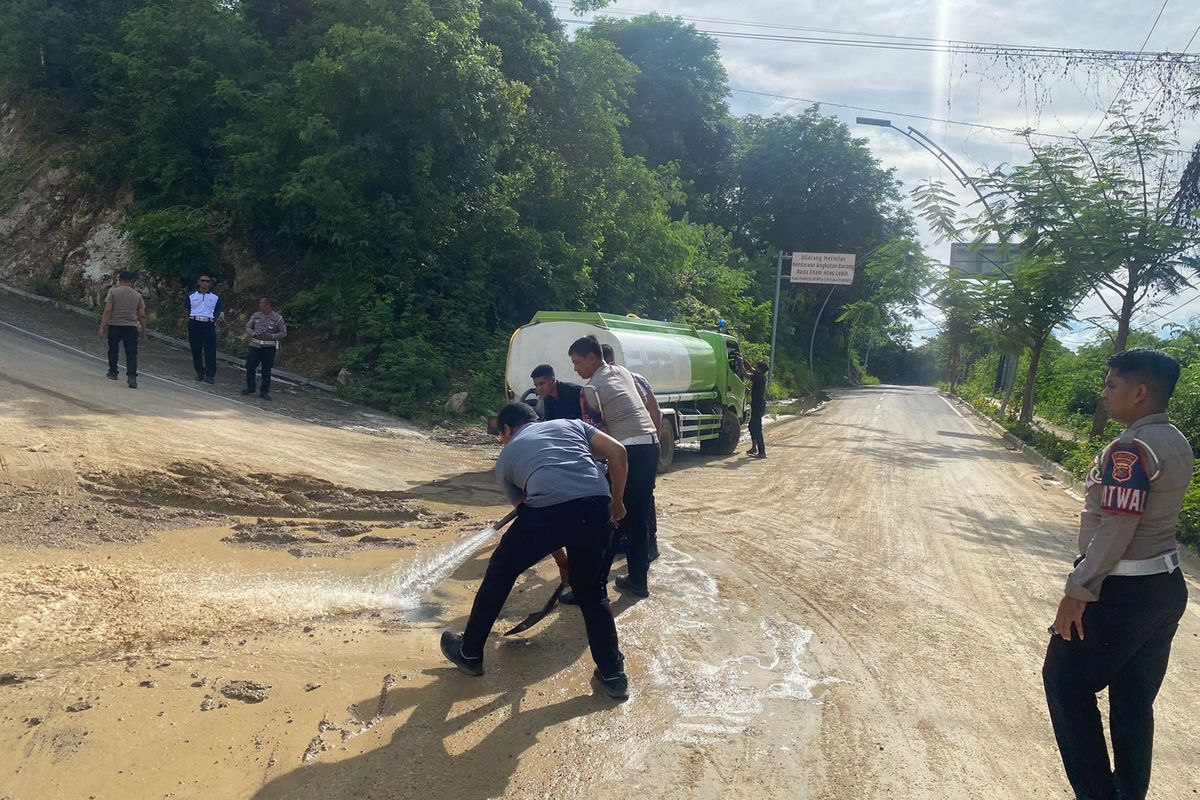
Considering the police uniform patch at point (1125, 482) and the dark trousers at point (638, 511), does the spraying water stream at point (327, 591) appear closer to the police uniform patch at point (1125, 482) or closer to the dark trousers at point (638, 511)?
the dark trousers at point (638, 511)

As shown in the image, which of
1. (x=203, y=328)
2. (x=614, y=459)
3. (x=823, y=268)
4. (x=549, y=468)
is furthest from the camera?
(x=823, y=268)

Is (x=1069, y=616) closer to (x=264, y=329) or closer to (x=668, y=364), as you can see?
(x=668, y=364)

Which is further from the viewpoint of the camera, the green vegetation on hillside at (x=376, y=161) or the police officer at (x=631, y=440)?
the green vegetation on hillside at (x=376, y=161)

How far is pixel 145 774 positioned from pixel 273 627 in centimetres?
167

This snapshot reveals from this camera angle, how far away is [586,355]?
6191 mm

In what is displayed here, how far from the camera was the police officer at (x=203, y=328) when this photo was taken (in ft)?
44.2

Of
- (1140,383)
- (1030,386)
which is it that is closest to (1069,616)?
(1140,383)

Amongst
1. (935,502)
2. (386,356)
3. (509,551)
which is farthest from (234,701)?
(386,356)

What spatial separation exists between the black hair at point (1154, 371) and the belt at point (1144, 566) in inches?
22.4

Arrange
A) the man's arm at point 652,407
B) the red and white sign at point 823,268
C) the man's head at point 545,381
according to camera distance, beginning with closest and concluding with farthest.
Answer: the man's head at point 545,381 < the man's arm at point 652,407 < the red and white sign at point 823,268

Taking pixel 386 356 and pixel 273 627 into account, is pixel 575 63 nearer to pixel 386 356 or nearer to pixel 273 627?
pixel 386 356

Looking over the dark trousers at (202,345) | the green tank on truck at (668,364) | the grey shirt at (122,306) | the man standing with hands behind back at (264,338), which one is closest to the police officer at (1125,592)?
the green tank on truck at (668,364)

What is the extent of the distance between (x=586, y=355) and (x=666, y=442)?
6.63 m

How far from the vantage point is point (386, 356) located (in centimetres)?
1620
